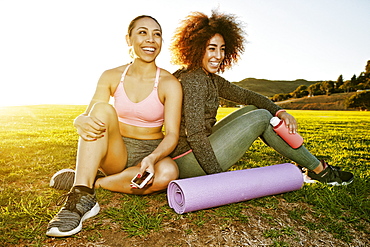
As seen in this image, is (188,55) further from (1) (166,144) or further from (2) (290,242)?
(2) (290,242)

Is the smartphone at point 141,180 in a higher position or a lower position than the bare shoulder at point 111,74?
lower

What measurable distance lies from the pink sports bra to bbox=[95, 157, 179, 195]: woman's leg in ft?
1.42

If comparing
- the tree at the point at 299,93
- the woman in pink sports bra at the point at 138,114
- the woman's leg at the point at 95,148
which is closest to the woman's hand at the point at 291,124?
the woman in pink sports bra at the point at 138,114

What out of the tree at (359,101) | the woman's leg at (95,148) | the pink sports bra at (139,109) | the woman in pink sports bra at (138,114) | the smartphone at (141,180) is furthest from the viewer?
the tree at (359,101)

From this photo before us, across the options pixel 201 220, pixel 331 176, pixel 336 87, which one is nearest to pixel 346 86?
pixel 336 87

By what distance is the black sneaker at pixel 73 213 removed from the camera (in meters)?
2.17

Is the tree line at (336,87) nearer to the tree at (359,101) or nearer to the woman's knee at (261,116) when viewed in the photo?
the tree at (359,101)

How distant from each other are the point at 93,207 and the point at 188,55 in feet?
5.94

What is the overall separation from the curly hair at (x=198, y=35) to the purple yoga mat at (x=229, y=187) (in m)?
1.24

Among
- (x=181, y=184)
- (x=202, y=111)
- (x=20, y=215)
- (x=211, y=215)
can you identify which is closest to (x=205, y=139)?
(x=202, y=111)

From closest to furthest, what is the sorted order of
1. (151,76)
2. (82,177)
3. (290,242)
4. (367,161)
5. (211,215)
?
(290,242), (82,177), (211,215), (151,76), (367,161)

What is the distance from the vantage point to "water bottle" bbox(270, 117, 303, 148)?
2994mm

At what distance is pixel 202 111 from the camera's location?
9.26ft

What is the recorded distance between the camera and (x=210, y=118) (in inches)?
121
